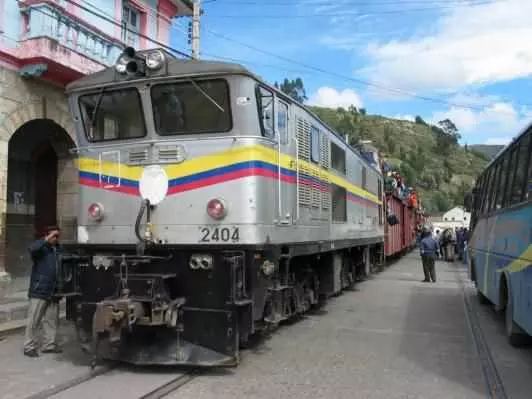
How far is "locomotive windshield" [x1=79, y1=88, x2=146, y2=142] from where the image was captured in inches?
298

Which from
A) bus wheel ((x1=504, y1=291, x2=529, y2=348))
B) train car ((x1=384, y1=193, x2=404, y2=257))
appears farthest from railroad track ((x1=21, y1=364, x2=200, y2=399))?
train car ((x1=384, y1=193, x2=404, y2=257))

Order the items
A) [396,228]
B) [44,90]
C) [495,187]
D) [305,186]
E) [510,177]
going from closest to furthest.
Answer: [305,186] < [510,177] < [495,187] < [44,90] < [396,228]

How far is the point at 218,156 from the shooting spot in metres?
7.13

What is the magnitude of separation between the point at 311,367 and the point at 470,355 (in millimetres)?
2474

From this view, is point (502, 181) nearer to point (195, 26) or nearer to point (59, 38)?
point (59, 38)

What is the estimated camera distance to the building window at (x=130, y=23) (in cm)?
1562

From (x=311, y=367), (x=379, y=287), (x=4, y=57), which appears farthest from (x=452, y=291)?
(x=4, y=57)

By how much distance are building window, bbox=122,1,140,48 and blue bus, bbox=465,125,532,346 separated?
376 inches

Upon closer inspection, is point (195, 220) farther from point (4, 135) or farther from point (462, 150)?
point (462, 150)

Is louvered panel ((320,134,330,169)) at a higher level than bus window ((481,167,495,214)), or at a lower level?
higher

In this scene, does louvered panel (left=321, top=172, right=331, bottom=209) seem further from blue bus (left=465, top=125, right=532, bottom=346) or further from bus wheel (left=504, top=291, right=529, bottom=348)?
bus wheel (left=504, top=291, right=529, bottom=348)

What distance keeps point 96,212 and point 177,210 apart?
1.17m

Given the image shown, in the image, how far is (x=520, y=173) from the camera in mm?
8656

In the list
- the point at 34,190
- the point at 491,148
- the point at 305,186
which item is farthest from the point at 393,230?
the point at 491,148
